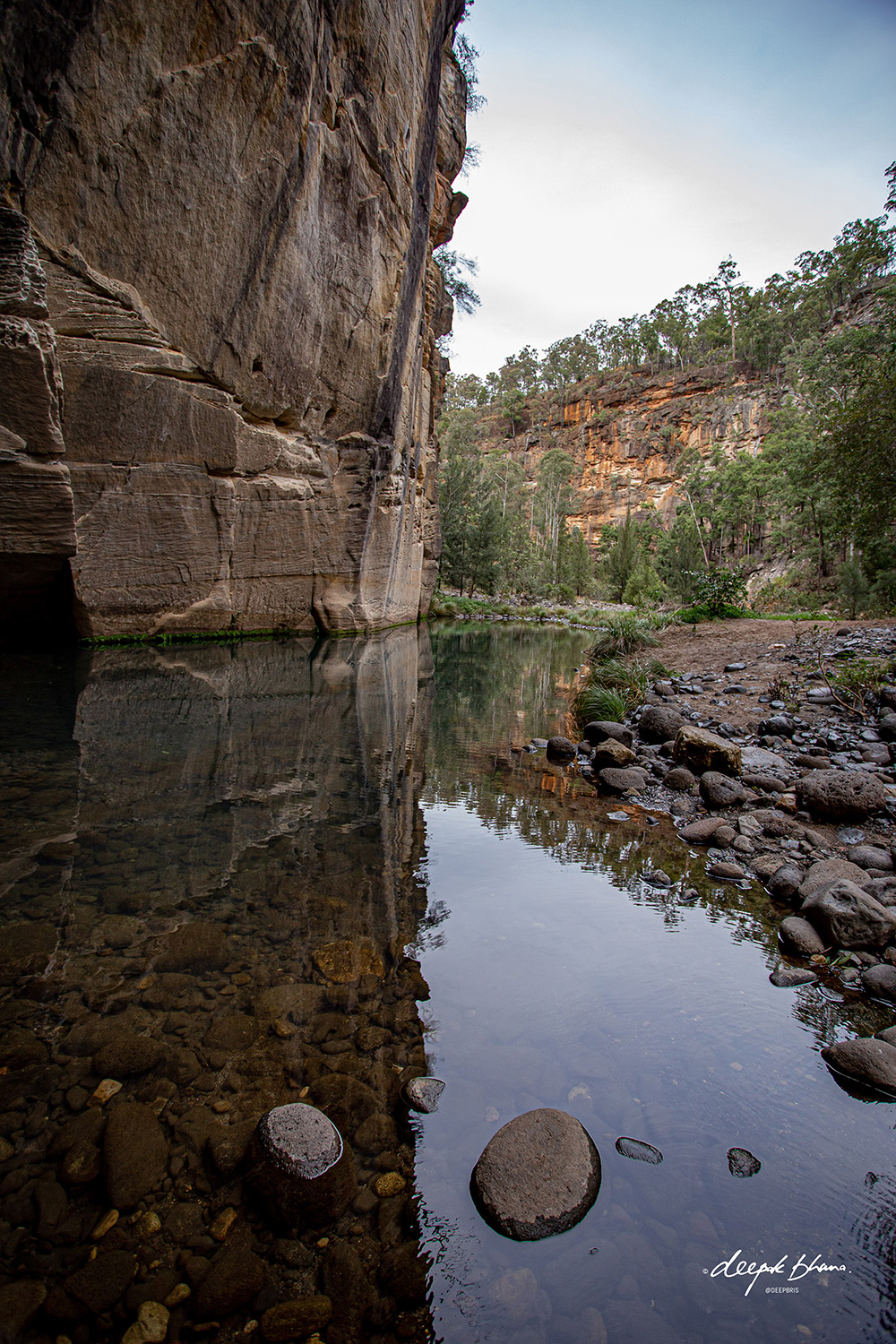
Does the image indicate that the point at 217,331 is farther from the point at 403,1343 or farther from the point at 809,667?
the point at 403,1343

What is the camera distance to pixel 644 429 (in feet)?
198

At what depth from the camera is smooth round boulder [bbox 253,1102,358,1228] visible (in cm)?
148

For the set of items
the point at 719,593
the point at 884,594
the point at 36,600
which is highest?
the point at 884,594

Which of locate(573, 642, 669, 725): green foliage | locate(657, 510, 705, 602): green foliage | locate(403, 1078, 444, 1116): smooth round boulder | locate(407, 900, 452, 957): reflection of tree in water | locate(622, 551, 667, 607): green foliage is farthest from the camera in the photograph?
locate(622, 551, 667, 607): green foliage

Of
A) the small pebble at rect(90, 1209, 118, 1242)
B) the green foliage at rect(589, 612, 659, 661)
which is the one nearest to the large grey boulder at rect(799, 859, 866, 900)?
the small pebble at rect(90, 1209, 118, 1242)

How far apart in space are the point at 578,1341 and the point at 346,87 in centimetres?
1528

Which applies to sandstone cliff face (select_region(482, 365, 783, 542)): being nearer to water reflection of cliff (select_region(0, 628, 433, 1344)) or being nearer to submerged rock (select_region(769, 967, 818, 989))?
water reflection of cliff (select_region(0, 628, 433, 1344))

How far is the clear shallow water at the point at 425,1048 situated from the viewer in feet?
4.44

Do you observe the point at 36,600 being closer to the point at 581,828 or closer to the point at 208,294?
the point at 208,294

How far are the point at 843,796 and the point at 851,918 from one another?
1.63 m

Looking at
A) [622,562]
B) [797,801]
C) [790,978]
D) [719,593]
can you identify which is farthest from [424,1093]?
[622,562]

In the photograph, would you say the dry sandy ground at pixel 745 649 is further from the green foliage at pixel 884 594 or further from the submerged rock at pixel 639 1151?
the submerged rock at pixel 639 1151

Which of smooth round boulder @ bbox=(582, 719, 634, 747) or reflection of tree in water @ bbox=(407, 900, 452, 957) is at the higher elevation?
smooth round boulder @ bbox=(582, 719, 634, 747)

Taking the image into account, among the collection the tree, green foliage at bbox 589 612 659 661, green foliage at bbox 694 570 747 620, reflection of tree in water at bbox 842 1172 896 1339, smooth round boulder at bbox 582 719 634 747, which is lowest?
reflection of tree in water at bbox 842 1172 896 1339
